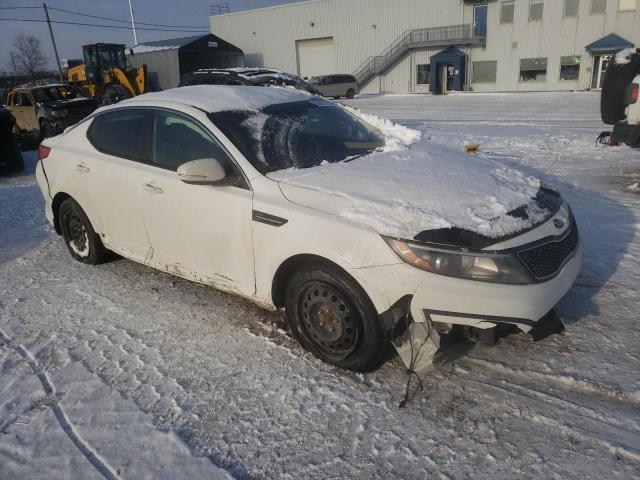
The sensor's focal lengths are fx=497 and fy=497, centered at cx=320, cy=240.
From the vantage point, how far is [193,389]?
297cm

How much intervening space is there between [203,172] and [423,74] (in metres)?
39.3

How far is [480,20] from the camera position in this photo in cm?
3603

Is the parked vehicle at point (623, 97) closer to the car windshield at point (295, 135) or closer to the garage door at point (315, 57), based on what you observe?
the car windshield at point (295, 135)

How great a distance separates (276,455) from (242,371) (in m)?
0.76

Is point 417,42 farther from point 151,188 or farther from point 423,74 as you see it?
point 151,188

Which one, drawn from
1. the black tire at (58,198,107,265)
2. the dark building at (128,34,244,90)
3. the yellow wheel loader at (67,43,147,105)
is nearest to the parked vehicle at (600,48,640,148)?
the black tire at (58,198,107,265)

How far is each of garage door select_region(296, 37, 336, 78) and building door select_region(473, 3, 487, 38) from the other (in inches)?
520

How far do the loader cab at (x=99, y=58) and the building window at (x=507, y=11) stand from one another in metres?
25.9

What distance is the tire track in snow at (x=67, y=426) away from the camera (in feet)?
7.86

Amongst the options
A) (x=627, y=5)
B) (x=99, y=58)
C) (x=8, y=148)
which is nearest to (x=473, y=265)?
(x=8, y=148)

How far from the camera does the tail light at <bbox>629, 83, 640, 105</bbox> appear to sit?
717 centimetres

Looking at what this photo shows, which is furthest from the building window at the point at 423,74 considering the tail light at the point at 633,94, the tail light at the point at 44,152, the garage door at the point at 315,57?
the tail light at the point at 44,152

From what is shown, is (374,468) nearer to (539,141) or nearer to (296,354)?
(296,354)

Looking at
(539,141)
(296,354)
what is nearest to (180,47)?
(539,141)
